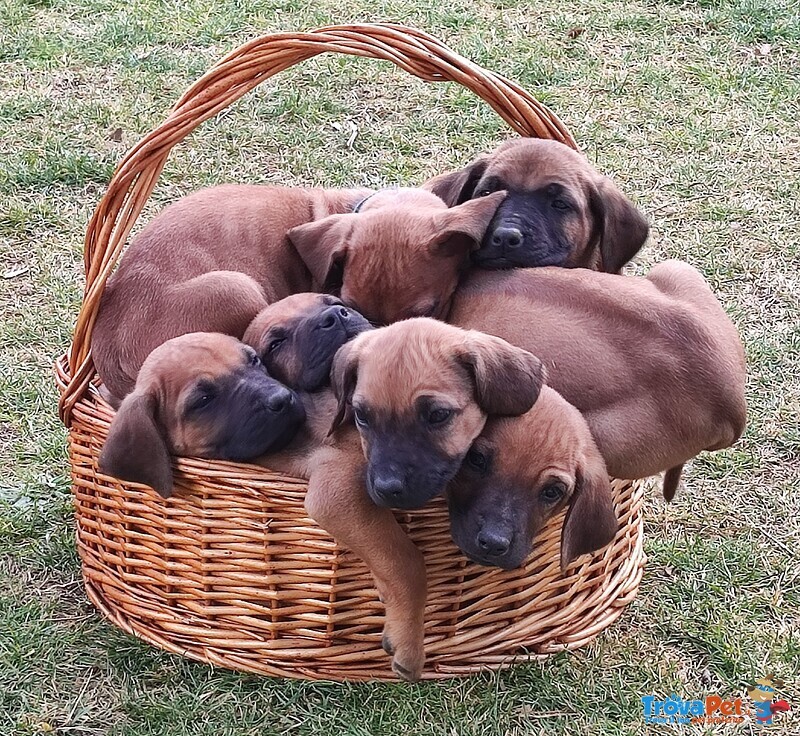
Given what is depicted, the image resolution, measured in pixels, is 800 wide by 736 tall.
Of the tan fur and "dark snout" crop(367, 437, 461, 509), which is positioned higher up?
the tan fur

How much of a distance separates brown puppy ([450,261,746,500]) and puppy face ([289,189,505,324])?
14 centimetres

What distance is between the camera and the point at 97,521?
3.55 m

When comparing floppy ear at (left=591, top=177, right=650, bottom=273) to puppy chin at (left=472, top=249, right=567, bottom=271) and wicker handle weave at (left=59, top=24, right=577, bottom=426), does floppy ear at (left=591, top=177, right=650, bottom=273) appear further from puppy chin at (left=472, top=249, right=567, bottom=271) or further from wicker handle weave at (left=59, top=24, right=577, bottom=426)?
wicker handle weave at (left=59, top=24, right=577, bottom=426)

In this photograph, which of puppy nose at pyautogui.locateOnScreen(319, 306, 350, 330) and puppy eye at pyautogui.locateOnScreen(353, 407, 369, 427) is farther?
puppy nose at pyautogui.locateOnScreen(319, 306, 350, 330)

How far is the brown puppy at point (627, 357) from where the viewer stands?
10.6 ft

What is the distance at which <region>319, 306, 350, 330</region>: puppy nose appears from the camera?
3332 millimetres

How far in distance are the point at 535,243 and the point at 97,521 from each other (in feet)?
5.74

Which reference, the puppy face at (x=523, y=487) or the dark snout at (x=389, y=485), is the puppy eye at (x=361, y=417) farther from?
the puppy face at (x=523, y=487)

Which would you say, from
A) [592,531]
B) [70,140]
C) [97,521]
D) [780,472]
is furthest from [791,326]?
[70,140]

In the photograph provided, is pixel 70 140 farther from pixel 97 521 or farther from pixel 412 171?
pixel 97 521

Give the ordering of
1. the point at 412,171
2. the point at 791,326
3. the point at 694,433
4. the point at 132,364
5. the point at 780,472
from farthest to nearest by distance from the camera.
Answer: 1. the point at 412,171
2. the point at 791,326
3. the point at 780,472
4. the point at 132,364
5. the point at 694,433
